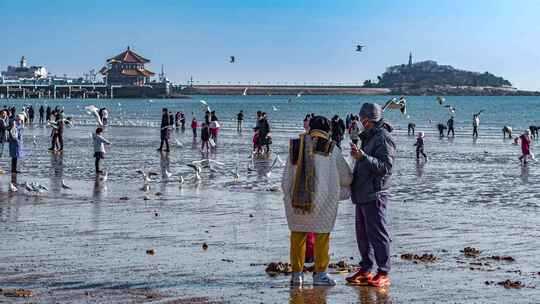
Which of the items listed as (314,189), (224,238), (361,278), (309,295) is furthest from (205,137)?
(309,295)

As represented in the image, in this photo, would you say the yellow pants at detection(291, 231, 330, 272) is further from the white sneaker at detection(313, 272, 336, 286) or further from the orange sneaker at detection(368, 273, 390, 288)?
the orange sneaker at detection(368, 273, 390, 288)

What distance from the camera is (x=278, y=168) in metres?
26.5

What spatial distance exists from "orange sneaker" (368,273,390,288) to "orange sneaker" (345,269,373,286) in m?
0.08

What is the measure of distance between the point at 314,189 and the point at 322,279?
885 millimetres

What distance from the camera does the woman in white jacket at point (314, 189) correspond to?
30.4 ft

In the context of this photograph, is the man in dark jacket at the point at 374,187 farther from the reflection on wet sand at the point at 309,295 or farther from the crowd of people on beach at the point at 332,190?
the reflection on wet sand at the point at 309,295

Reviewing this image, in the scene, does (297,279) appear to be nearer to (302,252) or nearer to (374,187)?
(302,252)

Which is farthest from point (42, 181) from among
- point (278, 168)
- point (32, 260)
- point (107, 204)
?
point (32, 260)

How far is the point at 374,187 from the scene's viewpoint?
945 centimetres

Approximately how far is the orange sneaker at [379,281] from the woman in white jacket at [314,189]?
390 mm

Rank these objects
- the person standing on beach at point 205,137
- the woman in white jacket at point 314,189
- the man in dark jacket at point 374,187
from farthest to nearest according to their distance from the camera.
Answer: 1. the person standing on beach at point 205,137
2. the man in dark jacket at point 374,187
3. the woman in white jacket at point 314,189

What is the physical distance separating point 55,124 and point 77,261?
2367cm

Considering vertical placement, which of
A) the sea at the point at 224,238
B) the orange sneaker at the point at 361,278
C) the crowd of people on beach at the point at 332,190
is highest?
the crowd of people on beach at the point at 332,190

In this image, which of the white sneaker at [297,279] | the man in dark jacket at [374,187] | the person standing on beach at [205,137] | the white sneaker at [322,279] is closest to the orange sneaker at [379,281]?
the man in dark jacket at [374,187]
